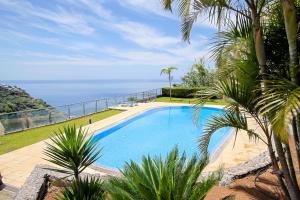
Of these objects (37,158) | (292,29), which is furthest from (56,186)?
(292,29)

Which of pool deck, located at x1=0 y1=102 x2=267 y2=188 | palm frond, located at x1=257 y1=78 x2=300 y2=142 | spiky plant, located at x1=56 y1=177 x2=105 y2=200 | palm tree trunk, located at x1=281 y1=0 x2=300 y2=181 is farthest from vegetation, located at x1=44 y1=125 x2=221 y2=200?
pool deck, located at x1=0 y1=102 x2=267 y2=188

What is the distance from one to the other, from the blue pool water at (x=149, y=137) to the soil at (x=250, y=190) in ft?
13.5

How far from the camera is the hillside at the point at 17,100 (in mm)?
35034

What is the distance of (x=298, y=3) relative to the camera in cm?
372

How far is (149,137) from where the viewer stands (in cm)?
1448

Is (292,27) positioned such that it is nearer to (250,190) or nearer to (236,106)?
(236,106)

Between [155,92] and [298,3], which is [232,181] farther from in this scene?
[155,92]

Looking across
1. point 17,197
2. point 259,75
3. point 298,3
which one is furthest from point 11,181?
point 298,3

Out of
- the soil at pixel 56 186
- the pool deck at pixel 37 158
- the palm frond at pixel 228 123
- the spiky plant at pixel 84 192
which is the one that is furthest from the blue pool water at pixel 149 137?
A: the palm frond at pixel 228 123

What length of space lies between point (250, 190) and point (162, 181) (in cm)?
344

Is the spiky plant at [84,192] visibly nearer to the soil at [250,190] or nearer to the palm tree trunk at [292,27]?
the soil at [250,190]

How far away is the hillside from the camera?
35034 mm

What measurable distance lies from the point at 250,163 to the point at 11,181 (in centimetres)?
625

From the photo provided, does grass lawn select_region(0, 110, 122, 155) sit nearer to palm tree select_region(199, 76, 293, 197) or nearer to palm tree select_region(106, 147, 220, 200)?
palm tree select_region(199, 76, 293, 197)
